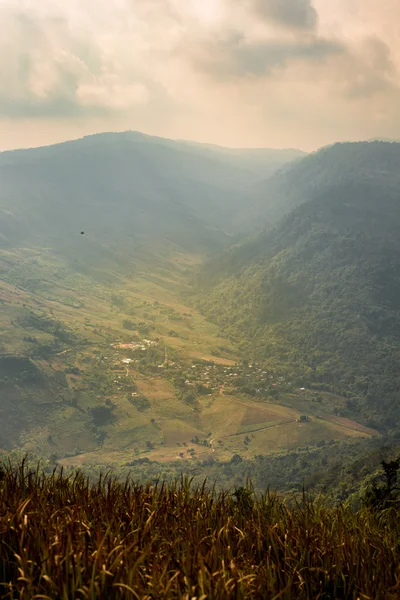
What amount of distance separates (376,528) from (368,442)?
156 meters

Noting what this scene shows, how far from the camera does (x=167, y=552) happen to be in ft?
14.6

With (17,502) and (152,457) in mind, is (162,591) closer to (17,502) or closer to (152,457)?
(17,502)

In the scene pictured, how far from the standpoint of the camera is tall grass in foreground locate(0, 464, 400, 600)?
3.83 metres

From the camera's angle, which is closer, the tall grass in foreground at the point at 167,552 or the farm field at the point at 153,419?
the tall grass in foreground at the point at 167,552

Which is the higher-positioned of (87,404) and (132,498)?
(132,498)

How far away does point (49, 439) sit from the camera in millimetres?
159625

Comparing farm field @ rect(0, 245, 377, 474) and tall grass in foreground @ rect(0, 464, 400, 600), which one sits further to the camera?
farm field @ rect(0, 245, 377, 474)

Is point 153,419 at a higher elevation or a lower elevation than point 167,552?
lower

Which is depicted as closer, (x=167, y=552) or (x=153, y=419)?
(x=167, y=552)

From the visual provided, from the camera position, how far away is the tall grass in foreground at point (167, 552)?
12.6 ft

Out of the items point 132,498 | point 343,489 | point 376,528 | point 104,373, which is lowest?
point 104,373

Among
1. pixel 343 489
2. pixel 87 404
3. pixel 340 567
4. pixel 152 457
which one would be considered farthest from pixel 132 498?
pixel 87 404

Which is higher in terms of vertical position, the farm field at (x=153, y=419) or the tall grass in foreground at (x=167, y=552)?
the tall grass in foreground at (x=167, y=552)

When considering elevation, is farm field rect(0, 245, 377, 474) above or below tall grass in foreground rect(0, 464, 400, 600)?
below
